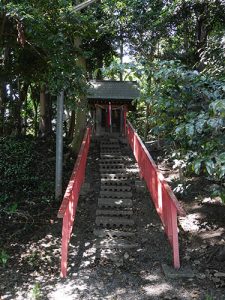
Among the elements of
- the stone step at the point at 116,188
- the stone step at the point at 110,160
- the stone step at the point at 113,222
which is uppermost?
the stone step at the point at 110,160

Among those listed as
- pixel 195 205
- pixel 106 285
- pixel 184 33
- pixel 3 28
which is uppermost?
pixel 184 33

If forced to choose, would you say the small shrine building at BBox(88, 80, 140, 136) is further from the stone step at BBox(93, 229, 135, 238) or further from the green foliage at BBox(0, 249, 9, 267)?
the green foliage at BBox(0, 249, 9, 267)

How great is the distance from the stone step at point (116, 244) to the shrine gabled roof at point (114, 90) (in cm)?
995

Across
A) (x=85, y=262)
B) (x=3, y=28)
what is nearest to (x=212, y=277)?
(x=85, y=262)

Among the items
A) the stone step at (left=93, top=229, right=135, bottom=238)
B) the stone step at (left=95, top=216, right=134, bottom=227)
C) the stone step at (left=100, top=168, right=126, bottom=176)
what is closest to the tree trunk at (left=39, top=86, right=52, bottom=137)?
the stone step at (left=100, top=168, right=126, bottom=176)

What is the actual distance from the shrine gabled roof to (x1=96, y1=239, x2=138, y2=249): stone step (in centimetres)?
995

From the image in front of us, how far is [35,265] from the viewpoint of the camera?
18.3ft

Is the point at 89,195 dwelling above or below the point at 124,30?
below

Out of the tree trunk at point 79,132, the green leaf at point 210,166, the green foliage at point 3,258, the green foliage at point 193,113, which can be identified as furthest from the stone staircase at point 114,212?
the green leaf at point 210,166

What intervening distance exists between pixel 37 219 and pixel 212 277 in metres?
4.09

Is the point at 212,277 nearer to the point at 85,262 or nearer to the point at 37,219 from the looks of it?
the point at 85,262

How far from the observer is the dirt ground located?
4.82 m

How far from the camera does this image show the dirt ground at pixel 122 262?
4816 mm

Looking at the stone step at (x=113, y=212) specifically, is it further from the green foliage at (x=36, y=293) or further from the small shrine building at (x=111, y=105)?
the small shrine building at (x=111, y=105)
